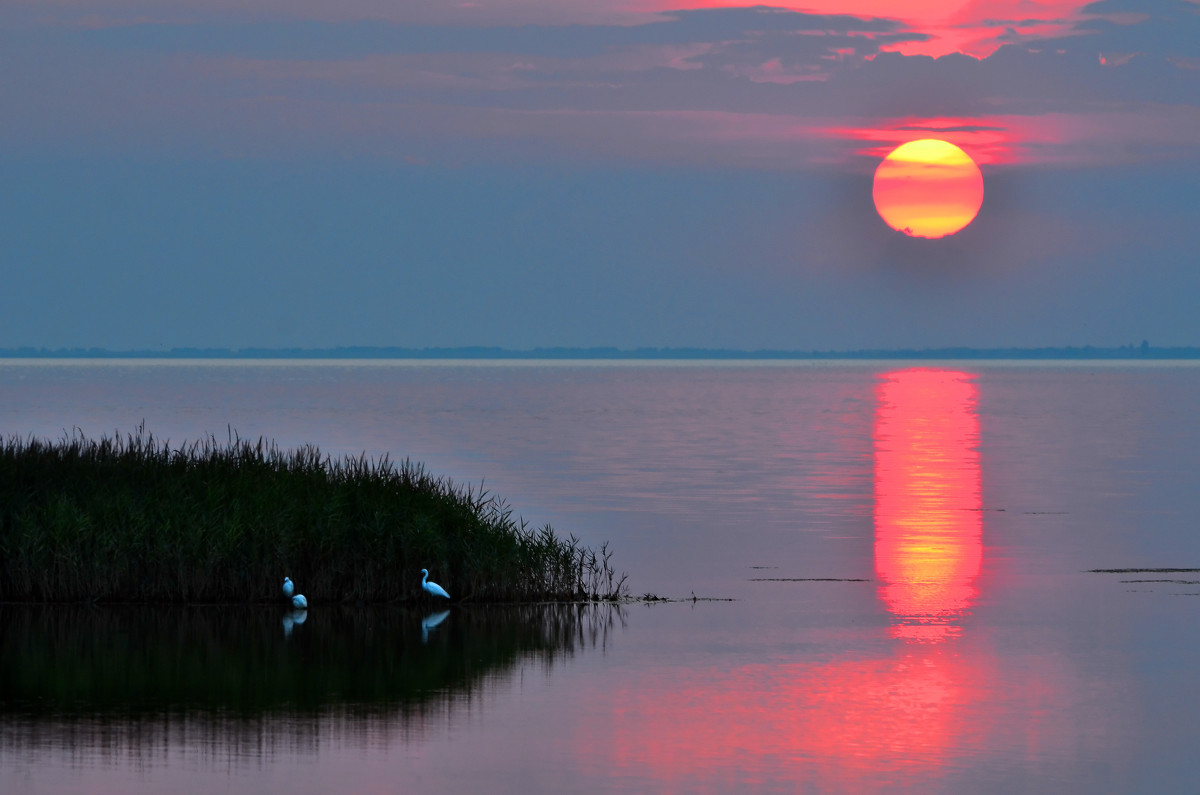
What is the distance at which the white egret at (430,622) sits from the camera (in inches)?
860

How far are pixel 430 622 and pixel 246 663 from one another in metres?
3.45

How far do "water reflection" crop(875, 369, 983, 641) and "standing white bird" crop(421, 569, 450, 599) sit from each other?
255 inches

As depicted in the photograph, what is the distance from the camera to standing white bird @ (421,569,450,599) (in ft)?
77.5

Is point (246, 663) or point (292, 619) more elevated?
point (292, 619)

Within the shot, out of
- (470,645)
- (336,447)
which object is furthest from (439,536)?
(336,447)

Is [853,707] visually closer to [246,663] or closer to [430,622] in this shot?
[430,622]

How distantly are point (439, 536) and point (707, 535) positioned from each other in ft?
Result: 39.3

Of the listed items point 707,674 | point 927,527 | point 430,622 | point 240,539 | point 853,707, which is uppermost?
point 927,527

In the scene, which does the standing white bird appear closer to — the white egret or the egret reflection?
the white egret

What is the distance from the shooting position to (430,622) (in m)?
22.8

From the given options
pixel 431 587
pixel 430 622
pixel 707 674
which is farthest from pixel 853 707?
pixel 431 587

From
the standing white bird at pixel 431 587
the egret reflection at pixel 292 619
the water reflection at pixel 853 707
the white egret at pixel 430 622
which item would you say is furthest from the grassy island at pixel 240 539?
the water reflection at pixel 853 707

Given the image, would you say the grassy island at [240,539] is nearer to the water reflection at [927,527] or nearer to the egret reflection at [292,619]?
the egret reflection at [292,619]

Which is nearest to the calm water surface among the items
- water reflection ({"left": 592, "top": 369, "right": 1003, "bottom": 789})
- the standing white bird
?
water reflection ({"left": 592, "top": 369, "right": 1003, "bottom": 789})
